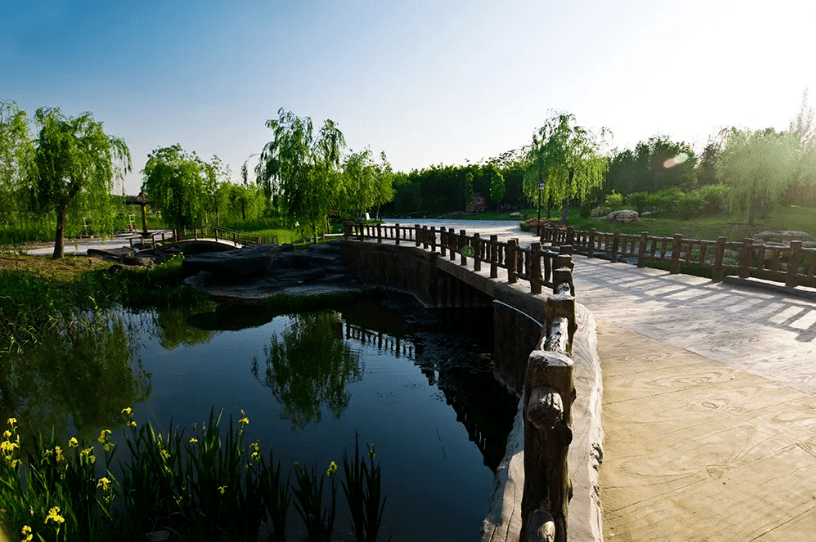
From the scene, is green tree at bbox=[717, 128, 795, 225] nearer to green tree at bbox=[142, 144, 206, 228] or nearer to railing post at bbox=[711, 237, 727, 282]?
railing post at bbox=[711, 237, 727, 282]

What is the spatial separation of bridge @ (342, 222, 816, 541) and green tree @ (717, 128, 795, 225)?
26.7 metres

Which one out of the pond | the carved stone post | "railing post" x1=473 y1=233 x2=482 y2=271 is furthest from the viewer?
"railing post" x1=473 y1=233 x2=482 y2=271

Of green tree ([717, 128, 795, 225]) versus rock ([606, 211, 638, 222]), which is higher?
green tree ([717, 128, 795, 225])

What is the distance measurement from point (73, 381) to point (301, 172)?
17.0m

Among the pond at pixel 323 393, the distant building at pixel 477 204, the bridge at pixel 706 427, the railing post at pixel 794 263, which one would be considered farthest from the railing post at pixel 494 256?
the distant building at pixel 477 204

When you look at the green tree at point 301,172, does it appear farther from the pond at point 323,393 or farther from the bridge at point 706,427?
the bridge at point 706,427

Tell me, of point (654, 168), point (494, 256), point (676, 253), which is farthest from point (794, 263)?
point (654, 168)

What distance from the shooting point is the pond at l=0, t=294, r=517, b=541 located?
6473 millimetres

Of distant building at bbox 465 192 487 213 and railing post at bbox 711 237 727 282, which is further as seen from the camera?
distant building at bbox 465 192 487 213

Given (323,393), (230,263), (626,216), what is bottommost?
(323,393)

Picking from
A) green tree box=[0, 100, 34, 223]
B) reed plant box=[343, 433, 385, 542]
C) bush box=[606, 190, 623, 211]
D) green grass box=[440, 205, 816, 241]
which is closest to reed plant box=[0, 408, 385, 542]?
reed plant box=[343, 433, 385, 542]

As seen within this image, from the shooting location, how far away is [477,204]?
70062 millimetres

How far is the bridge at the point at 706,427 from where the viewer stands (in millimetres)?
2680

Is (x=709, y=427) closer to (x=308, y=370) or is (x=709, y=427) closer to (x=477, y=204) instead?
(x=308, y=370)
